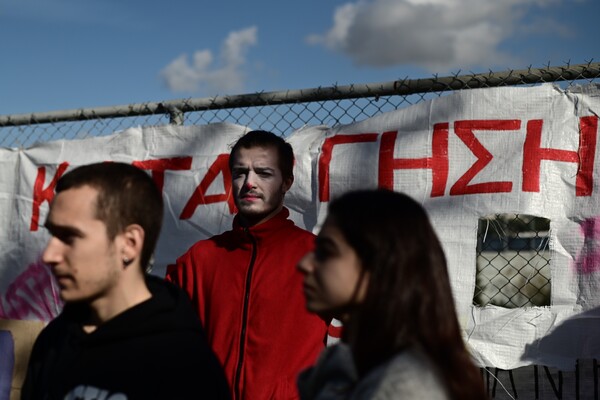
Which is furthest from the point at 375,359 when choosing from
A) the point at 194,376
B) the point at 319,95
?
the point at 319,95

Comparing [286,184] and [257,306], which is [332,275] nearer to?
[257,306]

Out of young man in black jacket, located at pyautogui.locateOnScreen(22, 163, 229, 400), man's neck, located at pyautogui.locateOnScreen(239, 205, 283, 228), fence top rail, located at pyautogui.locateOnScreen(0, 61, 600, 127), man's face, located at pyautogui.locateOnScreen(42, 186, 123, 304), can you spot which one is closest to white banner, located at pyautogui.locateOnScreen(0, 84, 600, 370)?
fence top rail, located at pyautogui.locateOnScreen(0, 61, 600, 127)

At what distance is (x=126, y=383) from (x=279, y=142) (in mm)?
1824

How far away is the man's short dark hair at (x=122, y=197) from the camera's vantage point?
2018 millimetres

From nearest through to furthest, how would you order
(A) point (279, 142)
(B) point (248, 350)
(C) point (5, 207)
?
(B) point (248, 350), (A) point (279, 142), (C) point (5, 207)

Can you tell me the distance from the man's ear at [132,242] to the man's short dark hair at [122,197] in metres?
0.01

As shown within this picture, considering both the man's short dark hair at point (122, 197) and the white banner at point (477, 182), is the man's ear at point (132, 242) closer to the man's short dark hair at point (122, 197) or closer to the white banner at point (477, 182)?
the man's short dark hair at point (122, 197)

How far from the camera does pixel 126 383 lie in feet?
6.05

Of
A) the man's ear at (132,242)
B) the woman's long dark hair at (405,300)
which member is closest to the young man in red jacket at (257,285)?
the man's ear at (132,242)

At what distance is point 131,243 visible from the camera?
80.2 inches

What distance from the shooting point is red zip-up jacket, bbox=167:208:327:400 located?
3137 millimetres

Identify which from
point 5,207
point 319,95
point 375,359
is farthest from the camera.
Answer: point 5,207

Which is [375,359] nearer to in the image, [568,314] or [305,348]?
[305,348]

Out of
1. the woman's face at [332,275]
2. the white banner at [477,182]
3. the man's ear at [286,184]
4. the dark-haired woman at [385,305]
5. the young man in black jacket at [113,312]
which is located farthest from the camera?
the white banner at [477,182]
